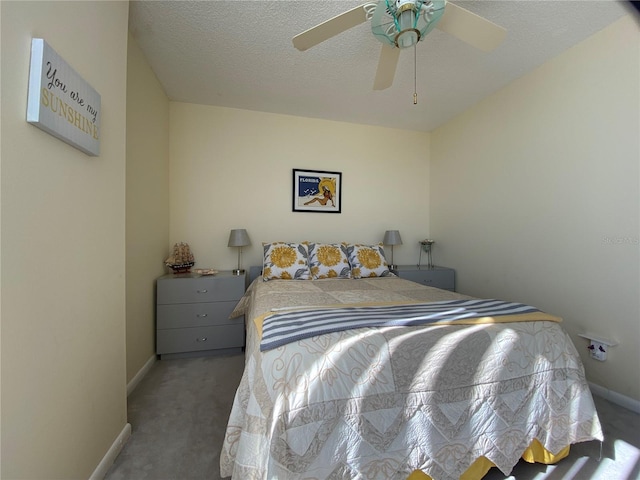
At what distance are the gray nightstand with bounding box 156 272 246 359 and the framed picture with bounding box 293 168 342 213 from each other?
1.15 m

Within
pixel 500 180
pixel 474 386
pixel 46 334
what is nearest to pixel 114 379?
pixel 46 334

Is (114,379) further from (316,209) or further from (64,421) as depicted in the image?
(316,209)

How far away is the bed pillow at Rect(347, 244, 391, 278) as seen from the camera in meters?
2.63

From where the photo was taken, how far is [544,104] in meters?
2.16

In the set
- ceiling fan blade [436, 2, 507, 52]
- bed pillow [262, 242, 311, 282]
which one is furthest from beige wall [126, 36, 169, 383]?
ceiling fan blade [436, 2, 507, 52]

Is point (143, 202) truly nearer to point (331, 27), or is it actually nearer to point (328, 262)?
point (328, 262)

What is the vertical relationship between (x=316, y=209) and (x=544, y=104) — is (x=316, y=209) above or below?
below

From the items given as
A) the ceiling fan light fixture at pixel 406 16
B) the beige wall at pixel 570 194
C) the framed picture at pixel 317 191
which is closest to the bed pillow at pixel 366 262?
the framed picture at pixel 317 191

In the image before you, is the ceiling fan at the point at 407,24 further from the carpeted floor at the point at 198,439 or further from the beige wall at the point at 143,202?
the carpeted floor at the point at 198,439

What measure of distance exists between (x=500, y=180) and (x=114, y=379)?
3249 millimetres

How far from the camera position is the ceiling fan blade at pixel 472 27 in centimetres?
128

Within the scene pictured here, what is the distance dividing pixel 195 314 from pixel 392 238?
7.38 ft

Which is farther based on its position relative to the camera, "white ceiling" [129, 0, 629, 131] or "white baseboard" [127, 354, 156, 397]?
"white baseboard" [127, 354, 156, 397]

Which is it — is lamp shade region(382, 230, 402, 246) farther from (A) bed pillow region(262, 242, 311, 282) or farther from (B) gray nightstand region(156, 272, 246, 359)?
(B) gray nightstand region(156, 272, 246, 359)
